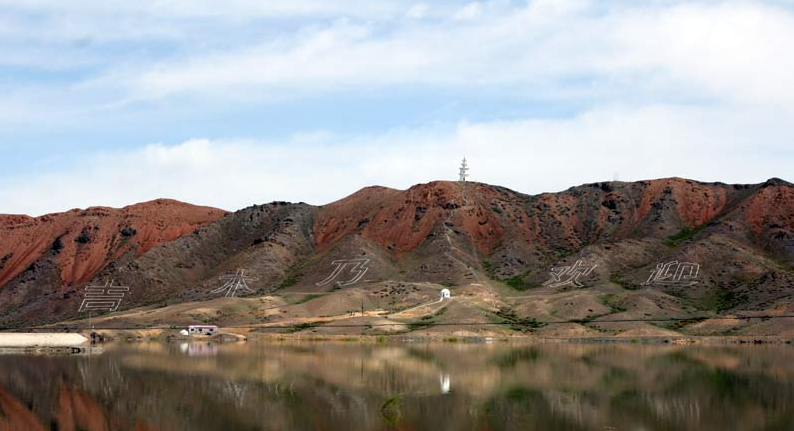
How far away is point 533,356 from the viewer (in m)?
111

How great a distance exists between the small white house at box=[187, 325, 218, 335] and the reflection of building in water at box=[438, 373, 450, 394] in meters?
79.6

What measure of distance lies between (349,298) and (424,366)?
276ft

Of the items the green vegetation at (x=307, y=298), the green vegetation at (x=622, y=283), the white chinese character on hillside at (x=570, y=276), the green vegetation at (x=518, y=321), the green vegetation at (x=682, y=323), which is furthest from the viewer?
the white chinese character on hillside at (x=570, y=276)

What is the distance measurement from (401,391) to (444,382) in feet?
25.5

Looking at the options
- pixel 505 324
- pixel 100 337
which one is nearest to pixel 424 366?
pixel 505 324

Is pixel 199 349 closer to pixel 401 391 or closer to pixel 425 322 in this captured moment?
pixel 425 322

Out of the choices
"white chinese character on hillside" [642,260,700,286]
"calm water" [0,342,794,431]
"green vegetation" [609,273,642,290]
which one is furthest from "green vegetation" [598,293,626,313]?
"calm water" [0,342,794,431]

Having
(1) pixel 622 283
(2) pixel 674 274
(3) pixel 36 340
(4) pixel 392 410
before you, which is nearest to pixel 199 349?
(3) pixel 36 340

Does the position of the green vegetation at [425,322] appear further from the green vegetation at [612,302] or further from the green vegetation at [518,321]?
the green vegetation at [612,302]

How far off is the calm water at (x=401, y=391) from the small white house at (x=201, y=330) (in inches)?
1531

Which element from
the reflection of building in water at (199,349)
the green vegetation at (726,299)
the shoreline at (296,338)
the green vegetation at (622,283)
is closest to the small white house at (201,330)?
the shoreline at (296,338)

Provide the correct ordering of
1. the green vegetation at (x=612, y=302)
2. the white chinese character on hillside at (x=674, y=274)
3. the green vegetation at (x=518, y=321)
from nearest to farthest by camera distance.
Answer: the green vegetation at (x=518, y=321), the green vegetation at (x=612, y=302), the white chinese character on hillside at (x=674, y=274)

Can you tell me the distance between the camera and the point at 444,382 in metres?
79.4

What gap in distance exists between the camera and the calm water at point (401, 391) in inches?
2285
